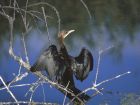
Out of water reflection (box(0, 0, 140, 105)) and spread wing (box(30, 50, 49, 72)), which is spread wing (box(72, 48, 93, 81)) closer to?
spread wing (box(30, 50, 49, 72))

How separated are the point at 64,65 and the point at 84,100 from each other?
14.9 inches

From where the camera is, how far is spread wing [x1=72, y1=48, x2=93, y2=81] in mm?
3221

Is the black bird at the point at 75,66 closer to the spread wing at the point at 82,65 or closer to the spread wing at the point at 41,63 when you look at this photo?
the spread wing at the point at 82,65

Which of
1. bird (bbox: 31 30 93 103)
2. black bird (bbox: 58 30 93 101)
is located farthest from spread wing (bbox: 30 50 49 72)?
black bird (bbox: 58 30 93 101)

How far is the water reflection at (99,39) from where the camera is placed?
596cm

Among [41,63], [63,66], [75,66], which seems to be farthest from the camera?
[75,66]

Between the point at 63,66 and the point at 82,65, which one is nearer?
the point at 63,66

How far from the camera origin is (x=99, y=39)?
28.4 ft

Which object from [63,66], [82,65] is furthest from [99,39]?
[63,66]

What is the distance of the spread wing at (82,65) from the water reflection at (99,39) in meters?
0.72

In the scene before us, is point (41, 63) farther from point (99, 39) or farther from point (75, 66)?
point (99, 39)

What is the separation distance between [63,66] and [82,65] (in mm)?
255

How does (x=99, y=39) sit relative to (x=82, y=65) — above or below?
below

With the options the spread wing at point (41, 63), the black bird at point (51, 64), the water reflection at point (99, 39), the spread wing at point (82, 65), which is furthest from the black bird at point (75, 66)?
the water reflection at point (99, 39)
